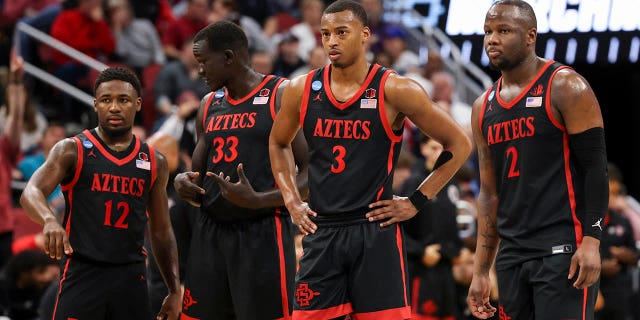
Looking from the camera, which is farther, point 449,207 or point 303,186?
point 449,207

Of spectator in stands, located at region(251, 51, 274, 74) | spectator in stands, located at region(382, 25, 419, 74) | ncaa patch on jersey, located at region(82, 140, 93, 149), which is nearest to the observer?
ncaa patch on jersey, located at region(82, 140, 93, 149)

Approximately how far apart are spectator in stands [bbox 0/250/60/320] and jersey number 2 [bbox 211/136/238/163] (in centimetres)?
328

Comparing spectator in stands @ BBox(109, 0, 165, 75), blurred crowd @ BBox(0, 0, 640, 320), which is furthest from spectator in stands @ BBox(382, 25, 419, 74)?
spectator in stands @ BBox(109, 0, 165, 75)

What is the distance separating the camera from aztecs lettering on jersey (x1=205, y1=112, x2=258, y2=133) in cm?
652

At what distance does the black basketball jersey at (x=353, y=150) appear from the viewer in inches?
224

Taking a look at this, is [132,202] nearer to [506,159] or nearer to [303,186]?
[303,186]

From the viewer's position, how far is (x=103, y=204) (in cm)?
625

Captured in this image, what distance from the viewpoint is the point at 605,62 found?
46.6 ft

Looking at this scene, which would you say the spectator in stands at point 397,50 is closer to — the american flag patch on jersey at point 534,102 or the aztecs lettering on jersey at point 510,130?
the aztecs lettering on jersey at point 510,130

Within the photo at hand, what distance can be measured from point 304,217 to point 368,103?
72cm

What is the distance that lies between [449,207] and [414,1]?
6.04 m

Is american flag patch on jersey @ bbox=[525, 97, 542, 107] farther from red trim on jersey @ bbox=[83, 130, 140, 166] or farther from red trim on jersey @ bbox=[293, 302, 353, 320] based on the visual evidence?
red trim on jersey @ bbox=[83, 130, 140, 166]

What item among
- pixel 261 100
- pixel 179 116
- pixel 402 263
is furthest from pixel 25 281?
pixel 402 263

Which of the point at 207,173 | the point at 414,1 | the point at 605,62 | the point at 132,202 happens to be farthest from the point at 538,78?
the point at 414,1
